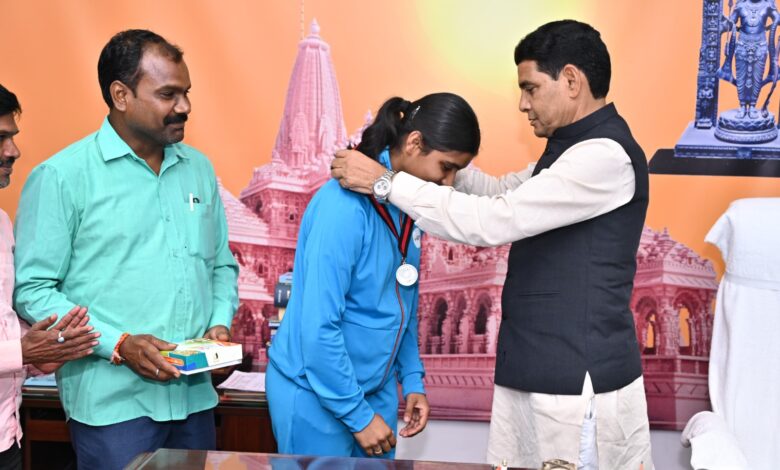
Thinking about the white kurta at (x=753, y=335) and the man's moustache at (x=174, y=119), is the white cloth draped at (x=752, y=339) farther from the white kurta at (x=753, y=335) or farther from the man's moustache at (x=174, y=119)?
the man's moustache at (x=174, y=119)

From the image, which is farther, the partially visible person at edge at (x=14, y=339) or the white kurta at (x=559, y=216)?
the white kurta at (x=559, y=216)

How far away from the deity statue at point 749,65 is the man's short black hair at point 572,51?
55.1 inches

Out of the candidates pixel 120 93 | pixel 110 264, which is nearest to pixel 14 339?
pixel 110 264

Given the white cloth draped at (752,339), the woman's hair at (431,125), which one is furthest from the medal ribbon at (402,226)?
the white cloth draped at (752,339)

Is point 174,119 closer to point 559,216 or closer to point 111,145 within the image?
point 111,145

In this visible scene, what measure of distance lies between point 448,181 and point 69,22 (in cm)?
195

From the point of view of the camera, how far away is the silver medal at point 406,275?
185 centimetres

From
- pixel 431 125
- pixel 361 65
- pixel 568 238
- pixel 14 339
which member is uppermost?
pixel 361 65

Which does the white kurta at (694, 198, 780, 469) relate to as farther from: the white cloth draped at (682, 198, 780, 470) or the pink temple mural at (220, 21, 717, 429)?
the pink temple mural at (220, 21, 717, 429)

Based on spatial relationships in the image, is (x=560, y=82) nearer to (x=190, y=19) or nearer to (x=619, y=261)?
(x=619, y=261)

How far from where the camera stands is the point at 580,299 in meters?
1.86

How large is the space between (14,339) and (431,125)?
1118mm

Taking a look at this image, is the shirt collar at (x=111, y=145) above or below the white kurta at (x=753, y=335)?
above

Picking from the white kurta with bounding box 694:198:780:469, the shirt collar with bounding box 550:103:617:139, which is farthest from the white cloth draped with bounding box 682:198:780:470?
the shirt collar with bounding box 550:103:617:139
